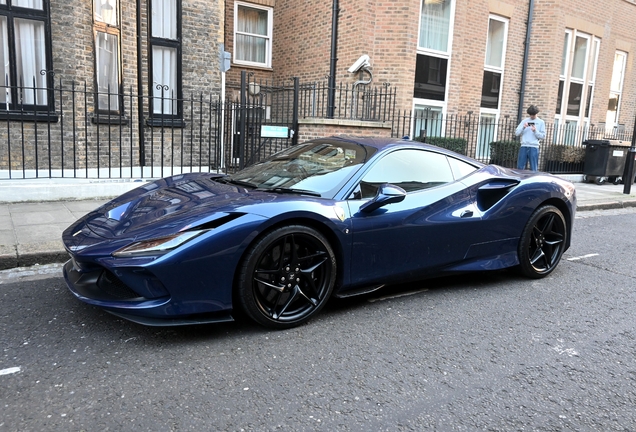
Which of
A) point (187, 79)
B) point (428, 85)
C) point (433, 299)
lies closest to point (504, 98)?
point (428, 85)

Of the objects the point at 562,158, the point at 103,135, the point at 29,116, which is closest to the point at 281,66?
the point at 103,135

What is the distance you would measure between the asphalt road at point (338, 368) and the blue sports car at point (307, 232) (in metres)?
0.27

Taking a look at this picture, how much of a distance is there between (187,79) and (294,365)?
8.40m

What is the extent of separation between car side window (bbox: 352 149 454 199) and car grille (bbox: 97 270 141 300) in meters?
1.78

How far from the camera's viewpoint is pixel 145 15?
9.55 metres

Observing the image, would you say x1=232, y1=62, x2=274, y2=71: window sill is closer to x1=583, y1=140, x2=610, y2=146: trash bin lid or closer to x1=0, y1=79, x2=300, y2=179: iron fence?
x1=0, y1=79, x2=300, y2=179: iron fence

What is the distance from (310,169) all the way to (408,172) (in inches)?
33.8

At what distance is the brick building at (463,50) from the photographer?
1164cm

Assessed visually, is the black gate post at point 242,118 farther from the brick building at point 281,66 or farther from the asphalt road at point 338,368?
the asphalt road at point 338,368

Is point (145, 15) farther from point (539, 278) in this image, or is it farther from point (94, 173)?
point (539, 278)

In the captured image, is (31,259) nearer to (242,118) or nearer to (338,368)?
(338,368)

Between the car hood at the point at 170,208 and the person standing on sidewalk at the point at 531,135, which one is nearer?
the car hood at the point at 170,208

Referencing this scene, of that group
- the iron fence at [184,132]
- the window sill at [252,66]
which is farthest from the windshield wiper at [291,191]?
the window sill at [252,66]

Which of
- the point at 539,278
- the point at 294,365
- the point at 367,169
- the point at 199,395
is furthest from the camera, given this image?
the point at 539,278
